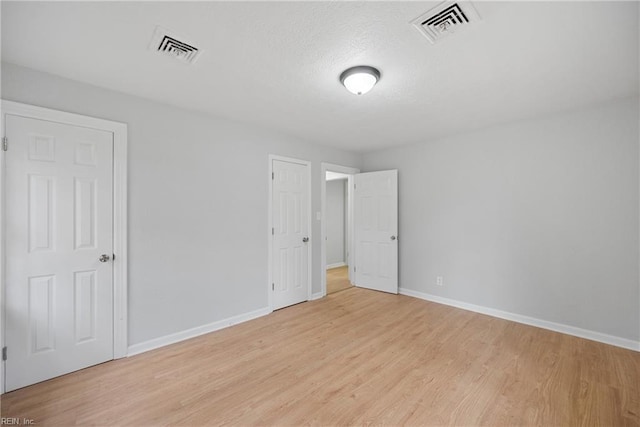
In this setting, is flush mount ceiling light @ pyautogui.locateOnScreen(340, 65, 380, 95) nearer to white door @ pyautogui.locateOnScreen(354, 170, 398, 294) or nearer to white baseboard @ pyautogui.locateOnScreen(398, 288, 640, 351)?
white door @ pyautogui.locateOnScreen(354, 170, 398, 294)

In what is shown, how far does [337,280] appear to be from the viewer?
18.0 feet

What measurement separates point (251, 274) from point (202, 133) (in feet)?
5.87

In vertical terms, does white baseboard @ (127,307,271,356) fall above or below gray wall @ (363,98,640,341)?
below

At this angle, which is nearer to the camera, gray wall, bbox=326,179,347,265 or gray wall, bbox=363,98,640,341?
gray wall, bbox=363,98,640,341

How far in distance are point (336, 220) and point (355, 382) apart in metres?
5.09

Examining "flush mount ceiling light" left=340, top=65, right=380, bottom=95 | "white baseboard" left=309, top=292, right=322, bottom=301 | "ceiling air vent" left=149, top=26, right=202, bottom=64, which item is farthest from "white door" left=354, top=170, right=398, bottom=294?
"ceiling air vent" left=149, top=26, right=202, bottom=64

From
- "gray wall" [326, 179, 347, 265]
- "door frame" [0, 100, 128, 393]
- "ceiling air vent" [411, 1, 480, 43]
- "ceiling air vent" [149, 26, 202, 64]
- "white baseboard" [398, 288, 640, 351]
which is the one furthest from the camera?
"gray wall" [326, 179, 347, 265]

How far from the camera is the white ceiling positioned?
1.56 meters

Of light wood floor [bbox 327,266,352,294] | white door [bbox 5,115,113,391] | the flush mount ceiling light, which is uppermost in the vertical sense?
the flush mount ceiling light

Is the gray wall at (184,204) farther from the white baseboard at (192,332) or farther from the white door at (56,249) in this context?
the white door at (56,249)

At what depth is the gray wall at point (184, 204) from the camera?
2467 mm

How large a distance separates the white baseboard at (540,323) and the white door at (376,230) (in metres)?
0.61

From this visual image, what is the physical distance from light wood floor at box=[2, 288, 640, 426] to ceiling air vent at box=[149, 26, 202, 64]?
2.48 m

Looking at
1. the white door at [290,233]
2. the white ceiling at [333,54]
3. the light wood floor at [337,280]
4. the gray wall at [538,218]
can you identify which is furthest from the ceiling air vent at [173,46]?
the light wood floor at [337,280]
